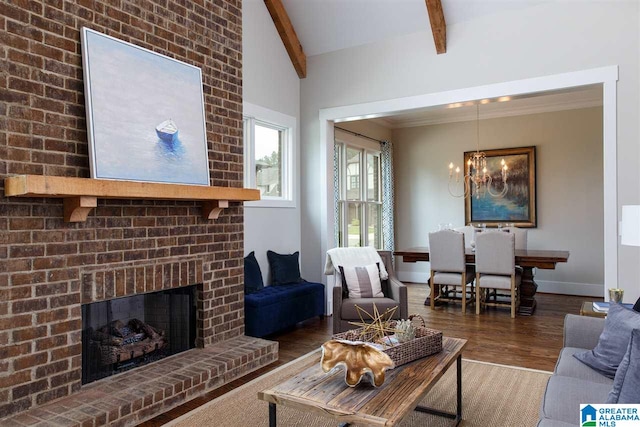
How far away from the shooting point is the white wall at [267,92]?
4758 millimetres

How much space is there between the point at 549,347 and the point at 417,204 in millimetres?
4224

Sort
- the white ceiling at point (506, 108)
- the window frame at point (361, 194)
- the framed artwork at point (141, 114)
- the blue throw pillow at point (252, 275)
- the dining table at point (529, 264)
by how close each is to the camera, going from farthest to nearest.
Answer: the window frame at point (361, 194) < the white ceiling at point (506, 108) < the dining table at point (529, 264) < the blue throw pillow at point (252, 275) < the framed artwork at point (141, 114)

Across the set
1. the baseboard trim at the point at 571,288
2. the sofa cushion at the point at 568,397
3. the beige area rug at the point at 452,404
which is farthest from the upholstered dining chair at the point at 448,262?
the sofa cushion at the point at 568,397

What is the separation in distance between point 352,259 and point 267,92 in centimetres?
209

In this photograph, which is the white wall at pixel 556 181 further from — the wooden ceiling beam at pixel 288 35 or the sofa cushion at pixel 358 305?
the sofa cushion at pixel 358 305

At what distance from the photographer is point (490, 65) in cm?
455

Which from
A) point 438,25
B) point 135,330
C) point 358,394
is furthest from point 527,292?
point 135,330

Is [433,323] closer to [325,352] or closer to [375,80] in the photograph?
[375,80]

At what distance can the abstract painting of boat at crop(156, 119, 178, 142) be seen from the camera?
3.19 metres

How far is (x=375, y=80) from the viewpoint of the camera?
5.21 m

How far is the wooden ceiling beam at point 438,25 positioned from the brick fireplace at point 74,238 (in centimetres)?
218

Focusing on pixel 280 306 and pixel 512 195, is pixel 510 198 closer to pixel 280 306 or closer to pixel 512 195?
pixel 512 195

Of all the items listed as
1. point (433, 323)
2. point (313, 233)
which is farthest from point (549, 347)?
point (313, 233)

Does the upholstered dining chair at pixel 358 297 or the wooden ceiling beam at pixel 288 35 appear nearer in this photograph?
the upholstered dining chair at pixel 358 297
